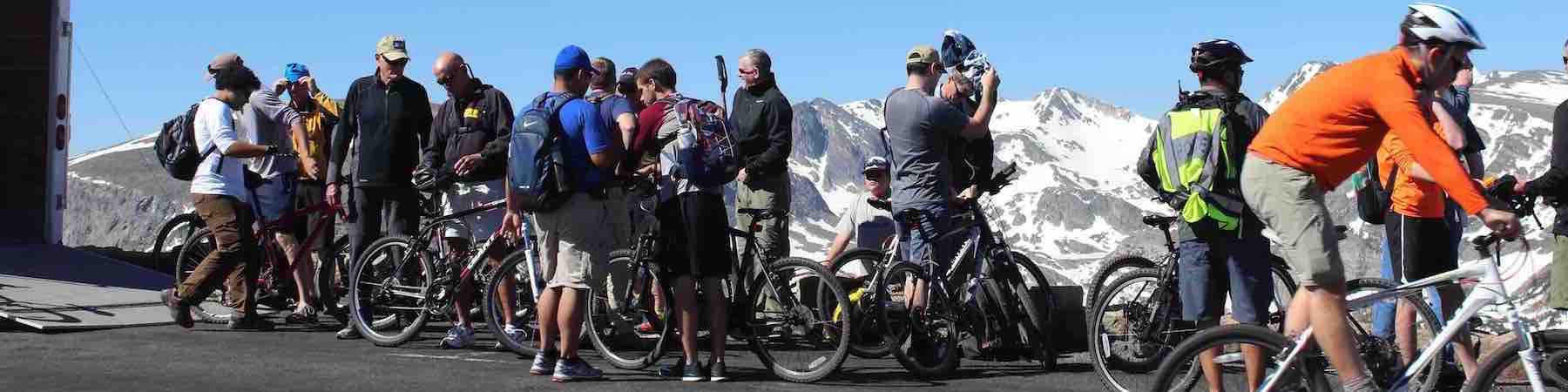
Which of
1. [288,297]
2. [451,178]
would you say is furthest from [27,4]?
[451,178]

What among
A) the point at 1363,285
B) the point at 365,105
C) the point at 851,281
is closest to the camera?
the point at 1363,285

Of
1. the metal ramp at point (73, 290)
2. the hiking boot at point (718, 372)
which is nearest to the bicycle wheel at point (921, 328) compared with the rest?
the hiking boot at point (718, 372)

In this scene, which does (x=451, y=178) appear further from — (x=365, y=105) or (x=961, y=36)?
(x=961, y=36)

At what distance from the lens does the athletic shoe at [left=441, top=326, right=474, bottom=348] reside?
1020 centimetres

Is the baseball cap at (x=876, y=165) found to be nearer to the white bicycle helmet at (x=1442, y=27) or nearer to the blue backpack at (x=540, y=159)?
the blue backpack at (x=540, y=159)

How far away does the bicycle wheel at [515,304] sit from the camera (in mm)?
9516

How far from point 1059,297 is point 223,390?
4.42 m

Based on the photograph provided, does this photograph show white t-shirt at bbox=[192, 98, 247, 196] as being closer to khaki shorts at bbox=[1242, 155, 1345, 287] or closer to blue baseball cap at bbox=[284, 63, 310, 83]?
blue baseball cap at bbox=[284, 63, 310, 83]

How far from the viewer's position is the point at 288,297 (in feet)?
39.0

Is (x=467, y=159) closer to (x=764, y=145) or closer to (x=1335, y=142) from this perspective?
(x=764, y=145)

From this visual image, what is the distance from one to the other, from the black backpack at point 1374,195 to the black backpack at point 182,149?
271 inches

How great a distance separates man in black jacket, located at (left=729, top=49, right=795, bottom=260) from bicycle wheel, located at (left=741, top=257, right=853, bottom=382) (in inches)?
73.2

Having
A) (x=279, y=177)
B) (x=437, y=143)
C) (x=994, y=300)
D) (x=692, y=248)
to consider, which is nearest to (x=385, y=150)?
(x=437, y=143)

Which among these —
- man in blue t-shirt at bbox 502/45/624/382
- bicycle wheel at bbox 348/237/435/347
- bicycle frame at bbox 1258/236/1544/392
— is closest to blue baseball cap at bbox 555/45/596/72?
man in blue t-shirt at bbox 502/45/624/382
